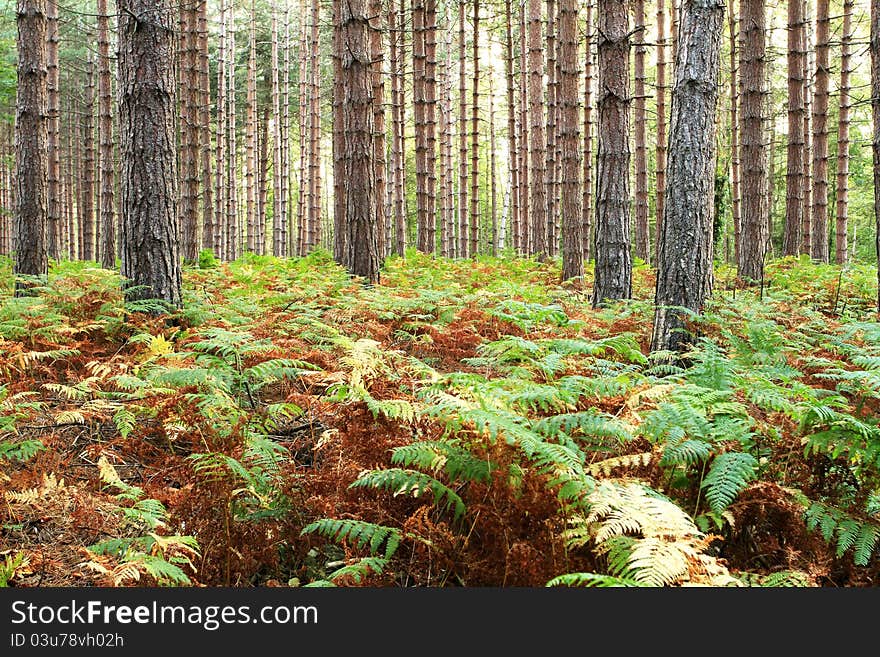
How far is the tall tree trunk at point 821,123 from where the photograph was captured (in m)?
15.2

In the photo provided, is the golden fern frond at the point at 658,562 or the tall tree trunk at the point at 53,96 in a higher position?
the tall tree trunk at the point at 53,96

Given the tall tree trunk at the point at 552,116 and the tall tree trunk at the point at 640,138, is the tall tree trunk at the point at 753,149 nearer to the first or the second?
the tall tree trunk at the point at 640,138

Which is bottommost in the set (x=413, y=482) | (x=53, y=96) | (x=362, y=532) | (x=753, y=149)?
(x=362, y=532)

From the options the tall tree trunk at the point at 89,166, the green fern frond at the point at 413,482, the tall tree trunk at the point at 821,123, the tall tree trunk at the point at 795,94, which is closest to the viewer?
the green fern frond at the point at 413,482

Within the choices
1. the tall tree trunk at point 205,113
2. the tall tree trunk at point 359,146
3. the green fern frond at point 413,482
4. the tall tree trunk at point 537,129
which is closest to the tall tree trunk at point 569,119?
the tall tree trunk at point 359,146

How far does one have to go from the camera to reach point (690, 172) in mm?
6391

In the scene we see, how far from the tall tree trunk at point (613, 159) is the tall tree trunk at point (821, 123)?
8.29 meters

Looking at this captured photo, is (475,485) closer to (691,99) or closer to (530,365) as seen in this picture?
(530,365)

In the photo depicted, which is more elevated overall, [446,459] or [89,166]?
[89,166]

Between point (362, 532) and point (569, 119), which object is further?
point (569, 119)

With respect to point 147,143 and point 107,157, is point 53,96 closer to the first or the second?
point 107,157

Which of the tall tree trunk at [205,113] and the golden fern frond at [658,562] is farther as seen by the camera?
the tall tree trunk at [205,113]

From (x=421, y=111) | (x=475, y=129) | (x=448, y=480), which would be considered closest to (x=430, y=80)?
(x=421, y=111)

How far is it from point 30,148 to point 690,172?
861cm
